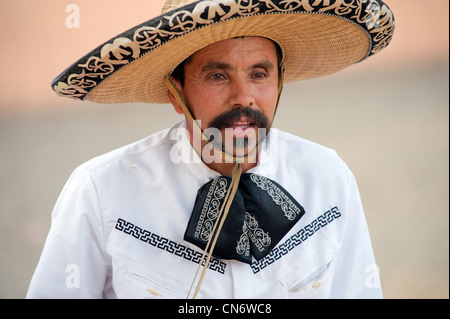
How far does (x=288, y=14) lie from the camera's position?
87.8 inches

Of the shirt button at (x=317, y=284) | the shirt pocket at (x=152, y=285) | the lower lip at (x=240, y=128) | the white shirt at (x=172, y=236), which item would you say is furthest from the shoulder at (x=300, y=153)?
the shirt pocket at (x=152, y=285)

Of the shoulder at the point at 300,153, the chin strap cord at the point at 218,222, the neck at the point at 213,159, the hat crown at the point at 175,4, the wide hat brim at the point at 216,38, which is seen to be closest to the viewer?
the wide hat brim at the point at 216,38

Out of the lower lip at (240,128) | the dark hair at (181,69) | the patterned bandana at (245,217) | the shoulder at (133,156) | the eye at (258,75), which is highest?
the dark hair at (181,69)

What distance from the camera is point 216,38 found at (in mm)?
2273

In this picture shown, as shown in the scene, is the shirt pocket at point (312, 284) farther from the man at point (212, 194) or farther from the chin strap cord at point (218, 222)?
the chin strap cord at point (218, 222)

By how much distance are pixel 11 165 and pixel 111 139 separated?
0.97 metres

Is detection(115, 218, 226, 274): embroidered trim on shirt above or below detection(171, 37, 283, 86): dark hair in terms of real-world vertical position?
below

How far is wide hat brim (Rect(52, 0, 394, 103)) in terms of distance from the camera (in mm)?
2029

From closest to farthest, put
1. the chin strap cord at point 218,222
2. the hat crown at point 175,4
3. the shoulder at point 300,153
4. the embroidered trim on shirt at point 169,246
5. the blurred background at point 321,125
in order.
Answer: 1. the hat crown at point 175,4
2. the chin strap cord at point 218,222
3. the embroidered trim on shirt at point 169,246
4. the shoulder at point 300,153
5. the blurred background at point 321,125

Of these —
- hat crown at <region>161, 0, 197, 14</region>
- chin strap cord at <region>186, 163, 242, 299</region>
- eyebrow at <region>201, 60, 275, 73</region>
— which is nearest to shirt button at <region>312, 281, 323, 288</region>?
chin strap cord at <region>186, 163, 242, 299</region>

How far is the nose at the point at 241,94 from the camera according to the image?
232 centimetres

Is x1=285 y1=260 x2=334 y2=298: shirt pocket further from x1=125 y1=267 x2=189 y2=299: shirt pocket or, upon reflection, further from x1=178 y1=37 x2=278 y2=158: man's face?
x1=178 y1=37 x2=278 y2=158: man's face

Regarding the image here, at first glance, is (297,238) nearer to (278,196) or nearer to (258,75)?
(278,196)
